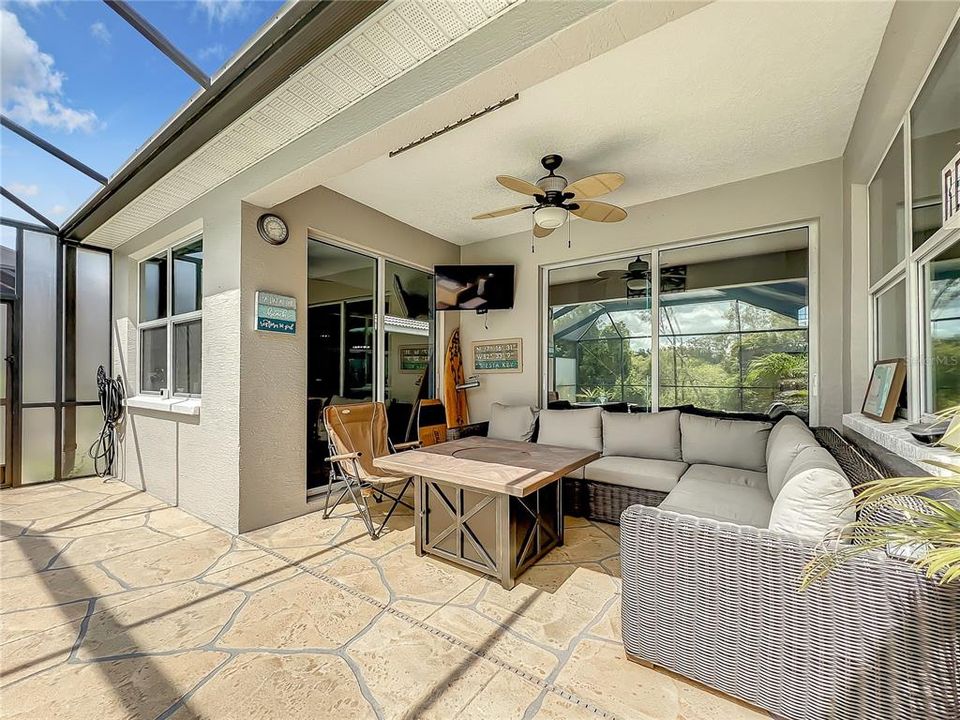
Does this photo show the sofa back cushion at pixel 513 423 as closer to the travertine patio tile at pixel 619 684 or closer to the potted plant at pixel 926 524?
the travertine patio tile at pixel 619 684

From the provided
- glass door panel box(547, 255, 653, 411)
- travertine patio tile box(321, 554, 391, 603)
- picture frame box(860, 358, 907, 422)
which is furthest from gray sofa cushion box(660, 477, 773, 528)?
travertine patio tile box(321, 554, 391, 603)

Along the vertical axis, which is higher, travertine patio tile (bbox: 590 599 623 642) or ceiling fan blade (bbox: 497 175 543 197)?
ceiling fan blade (bbox: 497 175 543 197)

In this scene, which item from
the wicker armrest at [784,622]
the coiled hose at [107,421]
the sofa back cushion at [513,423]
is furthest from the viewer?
the coiled hose at [107,421]

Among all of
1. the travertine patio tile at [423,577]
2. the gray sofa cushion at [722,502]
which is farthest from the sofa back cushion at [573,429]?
the travertine patio tile at [423,577]

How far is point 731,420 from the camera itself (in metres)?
3.58

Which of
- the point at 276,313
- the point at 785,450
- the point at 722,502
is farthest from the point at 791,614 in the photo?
the point at 276,313

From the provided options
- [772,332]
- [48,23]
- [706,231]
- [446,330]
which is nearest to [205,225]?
[48,23]

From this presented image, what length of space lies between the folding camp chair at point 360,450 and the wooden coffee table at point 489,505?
500 mm

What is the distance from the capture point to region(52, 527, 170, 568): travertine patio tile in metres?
2.83

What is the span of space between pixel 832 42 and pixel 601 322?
9.27 ft

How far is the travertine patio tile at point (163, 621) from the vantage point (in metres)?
1.94

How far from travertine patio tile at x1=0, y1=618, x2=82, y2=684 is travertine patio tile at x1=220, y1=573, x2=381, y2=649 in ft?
2.31

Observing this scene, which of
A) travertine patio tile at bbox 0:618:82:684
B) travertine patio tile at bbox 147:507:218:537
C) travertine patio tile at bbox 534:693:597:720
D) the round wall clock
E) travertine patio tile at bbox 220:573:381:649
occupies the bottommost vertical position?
travertine patio tile at bbox 147:507:218:537

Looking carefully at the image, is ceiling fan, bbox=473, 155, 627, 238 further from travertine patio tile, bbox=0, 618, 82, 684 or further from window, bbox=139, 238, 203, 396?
travertine patio tile, bbox=0, 618, 82, 684
